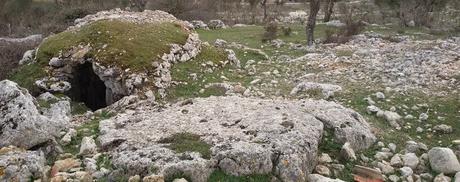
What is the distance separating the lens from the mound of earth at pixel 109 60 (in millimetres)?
16219

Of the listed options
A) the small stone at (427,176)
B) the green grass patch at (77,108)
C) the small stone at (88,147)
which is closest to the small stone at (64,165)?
the small stone at (88,147)

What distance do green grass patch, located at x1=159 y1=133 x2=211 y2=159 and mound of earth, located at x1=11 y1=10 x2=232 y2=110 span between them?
5.47 metres

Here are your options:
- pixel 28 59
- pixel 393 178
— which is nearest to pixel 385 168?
pixel 393 178

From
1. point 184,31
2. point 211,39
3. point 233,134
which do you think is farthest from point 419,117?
point 211,39

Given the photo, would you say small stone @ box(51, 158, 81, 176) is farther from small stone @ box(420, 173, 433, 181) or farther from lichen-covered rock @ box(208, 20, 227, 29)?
lichen-covered rock @ box(208, 20, 227, 29)

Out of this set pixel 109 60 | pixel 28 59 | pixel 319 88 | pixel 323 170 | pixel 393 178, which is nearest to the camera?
pixel 323 170

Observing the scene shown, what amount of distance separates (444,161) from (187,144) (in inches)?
206

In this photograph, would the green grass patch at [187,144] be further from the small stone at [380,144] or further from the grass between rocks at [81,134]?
the small stone at [380,144]

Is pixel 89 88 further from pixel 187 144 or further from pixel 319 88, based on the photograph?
pixel 187 144

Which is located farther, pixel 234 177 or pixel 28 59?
pixel 28 59

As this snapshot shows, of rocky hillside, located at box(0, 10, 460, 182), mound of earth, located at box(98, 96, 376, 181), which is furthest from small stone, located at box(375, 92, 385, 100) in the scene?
mound of earth, located at box(98, 96, 376, 181)

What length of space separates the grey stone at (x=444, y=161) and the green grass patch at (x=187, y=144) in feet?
15.5

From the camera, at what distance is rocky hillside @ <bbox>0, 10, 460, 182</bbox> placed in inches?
361

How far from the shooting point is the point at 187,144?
378 inches
